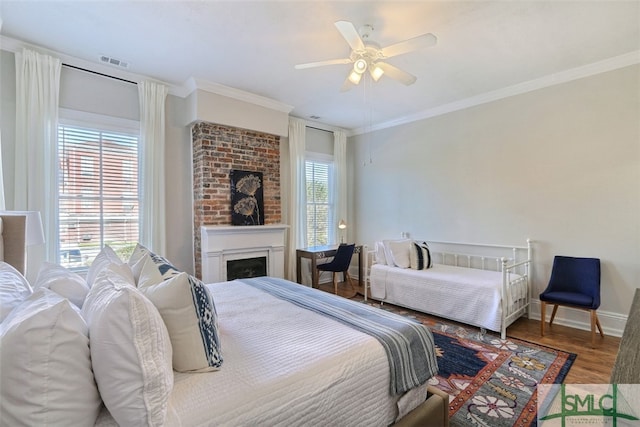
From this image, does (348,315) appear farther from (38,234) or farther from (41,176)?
(41,176)

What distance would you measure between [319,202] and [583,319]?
3814 mm

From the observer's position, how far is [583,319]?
3248 millimetres

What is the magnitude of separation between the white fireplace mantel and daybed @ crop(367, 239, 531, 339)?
1404 mm

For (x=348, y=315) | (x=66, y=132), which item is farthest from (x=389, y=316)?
(x=66, y=132)

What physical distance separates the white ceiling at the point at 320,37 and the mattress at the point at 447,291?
229cm

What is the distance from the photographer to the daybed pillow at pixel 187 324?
118cm

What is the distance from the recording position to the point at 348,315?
1.82m

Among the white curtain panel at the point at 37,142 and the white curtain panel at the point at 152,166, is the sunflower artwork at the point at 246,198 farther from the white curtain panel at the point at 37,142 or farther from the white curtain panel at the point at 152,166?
the white curtain panel at the point at 37,142

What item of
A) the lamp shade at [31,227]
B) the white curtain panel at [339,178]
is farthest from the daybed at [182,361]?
the white curtain panel at [339,178]

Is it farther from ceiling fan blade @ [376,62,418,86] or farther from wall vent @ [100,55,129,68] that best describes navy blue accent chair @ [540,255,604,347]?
wall vent @ [100,55,129,68]

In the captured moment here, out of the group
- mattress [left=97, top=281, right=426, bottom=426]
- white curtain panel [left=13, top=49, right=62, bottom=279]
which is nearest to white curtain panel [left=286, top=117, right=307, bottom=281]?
white curtain panel [left=13, top=49, right=62, bottom=279]

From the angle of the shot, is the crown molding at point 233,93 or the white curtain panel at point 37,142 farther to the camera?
the crown molding at point 233,93

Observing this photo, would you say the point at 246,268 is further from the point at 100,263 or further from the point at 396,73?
the point at 396,73

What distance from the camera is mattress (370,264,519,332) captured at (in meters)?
3.12
